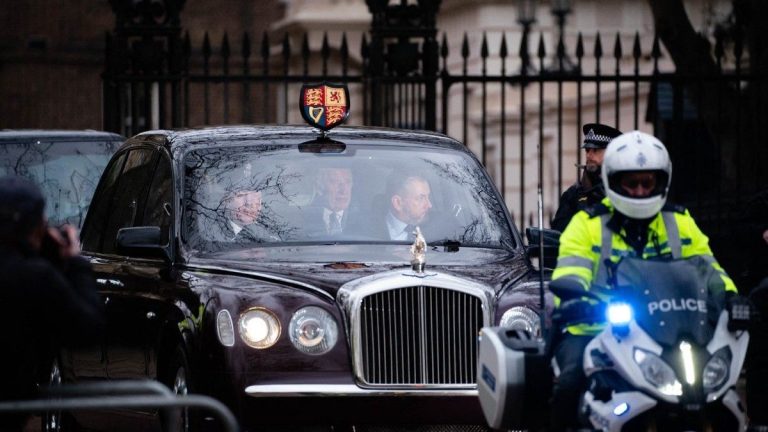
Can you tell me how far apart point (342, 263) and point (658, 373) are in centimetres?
256

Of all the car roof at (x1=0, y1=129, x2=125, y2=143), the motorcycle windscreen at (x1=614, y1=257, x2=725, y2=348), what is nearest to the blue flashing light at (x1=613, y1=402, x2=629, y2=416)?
the motorcycle windscreen at (x1=614, y1=257, x2=725, y2=348)

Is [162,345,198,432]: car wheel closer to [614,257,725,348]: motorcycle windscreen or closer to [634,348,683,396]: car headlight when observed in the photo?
[614,257,725,348]: motorcycle windscreen

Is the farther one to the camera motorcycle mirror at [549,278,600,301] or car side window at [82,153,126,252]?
car side window at [82,153,126,252]

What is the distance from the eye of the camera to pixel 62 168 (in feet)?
50.6

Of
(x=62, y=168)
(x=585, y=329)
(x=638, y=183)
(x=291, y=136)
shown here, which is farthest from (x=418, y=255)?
(x=62, y=168)

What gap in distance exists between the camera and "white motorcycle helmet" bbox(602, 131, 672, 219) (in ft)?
25.2

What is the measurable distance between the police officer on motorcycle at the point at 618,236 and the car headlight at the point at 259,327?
64.1 inches

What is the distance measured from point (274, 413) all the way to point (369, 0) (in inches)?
316

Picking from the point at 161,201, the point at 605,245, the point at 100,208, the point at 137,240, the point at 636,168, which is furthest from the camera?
the point at 100,208

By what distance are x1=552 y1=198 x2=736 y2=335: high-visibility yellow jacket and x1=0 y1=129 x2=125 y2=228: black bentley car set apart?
785 cm

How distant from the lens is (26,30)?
137ft

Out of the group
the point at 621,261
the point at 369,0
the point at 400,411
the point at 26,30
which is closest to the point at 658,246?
the point at 621,261

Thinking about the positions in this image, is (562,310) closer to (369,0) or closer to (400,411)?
(400,411)

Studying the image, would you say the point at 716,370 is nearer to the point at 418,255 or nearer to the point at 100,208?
the point at 418,255
